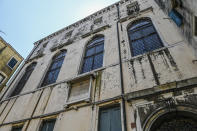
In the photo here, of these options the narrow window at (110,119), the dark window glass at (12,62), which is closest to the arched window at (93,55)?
the narrow window at (110,119)

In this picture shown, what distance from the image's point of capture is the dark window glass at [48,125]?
4867 millimetres

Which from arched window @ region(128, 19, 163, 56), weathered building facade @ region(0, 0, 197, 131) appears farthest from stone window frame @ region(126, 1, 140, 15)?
arched window @ region(128, 19, 163, 56)

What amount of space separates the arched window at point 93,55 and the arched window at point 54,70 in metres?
1.83

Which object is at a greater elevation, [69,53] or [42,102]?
[69,53]

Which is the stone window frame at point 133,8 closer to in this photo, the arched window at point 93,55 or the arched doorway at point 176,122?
the arched window at point 93,55

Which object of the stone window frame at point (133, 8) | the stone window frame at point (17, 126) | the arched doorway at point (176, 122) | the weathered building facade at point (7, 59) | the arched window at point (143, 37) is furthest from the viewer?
the weathered building facade at point (7, 59)

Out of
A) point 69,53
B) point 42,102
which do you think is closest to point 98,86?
point 42,102

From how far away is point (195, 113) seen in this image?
307 cm

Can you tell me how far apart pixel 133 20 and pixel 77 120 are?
6.18 m

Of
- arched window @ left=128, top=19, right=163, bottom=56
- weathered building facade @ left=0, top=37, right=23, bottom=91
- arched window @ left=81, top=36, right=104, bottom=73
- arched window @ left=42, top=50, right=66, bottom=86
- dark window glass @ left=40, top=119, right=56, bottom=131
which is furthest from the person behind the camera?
weathered building facade @ left=0, top=37, right=23, bottom=91

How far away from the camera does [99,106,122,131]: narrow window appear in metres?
3.79

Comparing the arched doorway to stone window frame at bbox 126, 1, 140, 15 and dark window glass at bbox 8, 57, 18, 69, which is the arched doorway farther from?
dark window glass at bbox 8, 57, 18, 69

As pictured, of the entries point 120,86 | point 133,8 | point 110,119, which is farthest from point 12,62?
point 110,119

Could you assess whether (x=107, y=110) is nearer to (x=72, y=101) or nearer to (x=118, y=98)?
(x=118, y=98)
